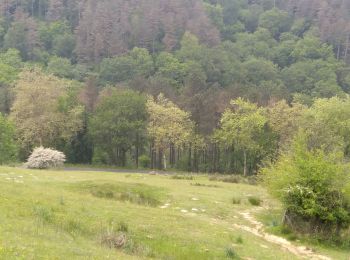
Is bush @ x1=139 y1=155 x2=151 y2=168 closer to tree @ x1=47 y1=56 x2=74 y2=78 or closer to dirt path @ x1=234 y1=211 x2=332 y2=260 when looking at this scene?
dirt path @ x1=234 y1=211 x2=332 y2=260

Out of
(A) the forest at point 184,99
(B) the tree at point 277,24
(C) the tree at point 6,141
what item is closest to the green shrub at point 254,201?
(A) the forest at point 184,99

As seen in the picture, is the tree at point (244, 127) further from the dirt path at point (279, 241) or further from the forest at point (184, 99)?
the dirt path at point (279, 241)

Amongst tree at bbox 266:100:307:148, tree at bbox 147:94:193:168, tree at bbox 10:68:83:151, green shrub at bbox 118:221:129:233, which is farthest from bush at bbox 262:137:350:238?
tree at bbox 10:68:83:151

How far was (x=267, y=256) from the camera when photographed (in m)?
21.1

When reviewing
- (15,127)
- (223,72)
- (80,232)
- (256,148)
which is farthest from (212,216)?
(223,72)

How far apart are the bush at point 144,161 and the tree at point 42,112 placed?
49.2 ft

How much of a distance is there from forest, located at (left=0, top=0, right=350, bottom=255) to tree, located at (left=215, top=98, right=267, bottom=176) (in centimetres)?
28

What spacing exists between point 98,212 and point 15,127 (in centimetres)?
5685

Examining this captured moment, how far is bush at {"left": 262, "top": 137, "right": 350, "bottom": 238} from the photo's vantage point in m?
27.8

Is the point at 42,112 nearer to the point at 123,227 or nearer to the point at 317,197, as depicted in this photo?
the point at 123,227

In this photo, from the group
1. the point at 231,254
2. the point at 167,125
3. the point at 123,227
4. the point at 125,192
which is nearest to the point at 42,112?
the point at 167,125

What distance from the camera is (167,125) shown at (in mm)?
76938

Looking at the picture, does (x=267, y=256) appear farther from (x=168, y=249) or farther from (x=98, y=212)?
(x=98, y=212)

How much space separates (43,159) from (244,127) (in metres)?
35.1
